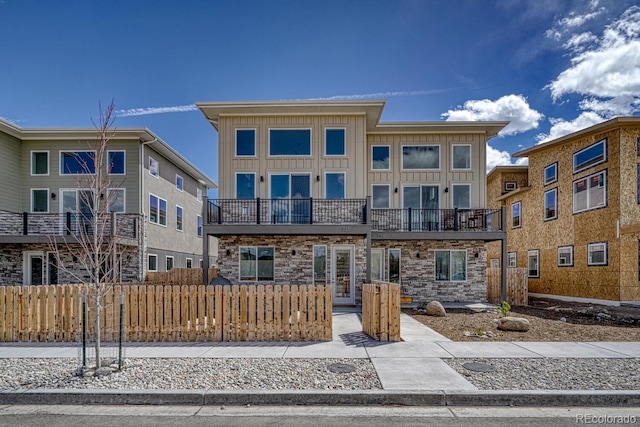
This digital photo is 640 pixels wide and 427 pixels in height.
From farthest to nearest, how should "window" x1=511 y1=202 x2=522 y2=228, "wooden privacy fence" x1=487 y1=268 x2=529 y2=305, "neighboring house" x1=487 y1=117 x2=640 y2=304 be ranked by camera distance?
"window" x1=511 y1=202 x2=522 y2=228 < "wooden privacy fence" x1=487 y1=268 x2=529 y2=305 < "neighboring house" x1=487 y1=117 x2=640 y2=304

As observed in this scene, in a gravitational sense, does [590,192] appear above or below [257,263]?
above

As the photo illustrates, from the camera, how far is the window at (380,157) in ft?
51.4

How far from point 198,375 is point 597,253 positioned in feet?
56.2

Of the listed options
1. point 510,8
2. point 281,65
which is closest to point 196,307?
point 281,65

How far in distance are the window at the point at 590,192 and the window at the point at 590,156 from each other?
1.85ft

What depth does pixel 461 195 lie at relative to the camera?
15.4m

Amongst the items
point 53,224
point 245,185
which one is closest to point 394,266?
point 245,185

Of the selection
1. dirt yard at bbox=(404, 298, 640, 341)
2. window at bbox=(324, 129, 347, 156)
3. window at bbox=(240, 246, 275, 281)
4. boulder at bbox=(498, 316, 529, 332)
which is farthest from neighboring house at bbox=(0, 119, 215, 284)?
boulder at bbox=(498, 316, 529, 332)

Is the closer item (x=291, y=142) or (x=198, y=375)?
(x=198, y=375)

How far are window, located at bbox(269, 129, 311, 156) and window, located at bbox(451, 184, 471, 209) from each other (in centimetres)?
677

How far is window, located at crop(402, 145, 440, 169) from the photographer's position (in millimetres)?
15578

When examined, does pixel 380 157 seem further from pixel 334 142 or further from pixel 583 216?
pixel 583 216

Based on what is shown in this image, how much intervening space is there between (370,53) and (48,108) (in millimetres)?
15218

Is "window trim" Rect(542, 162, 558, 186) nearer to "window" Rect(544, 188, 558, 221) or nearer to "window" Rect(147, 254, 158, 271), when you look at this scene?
"window" Rect(544, 188, 558, 221)
